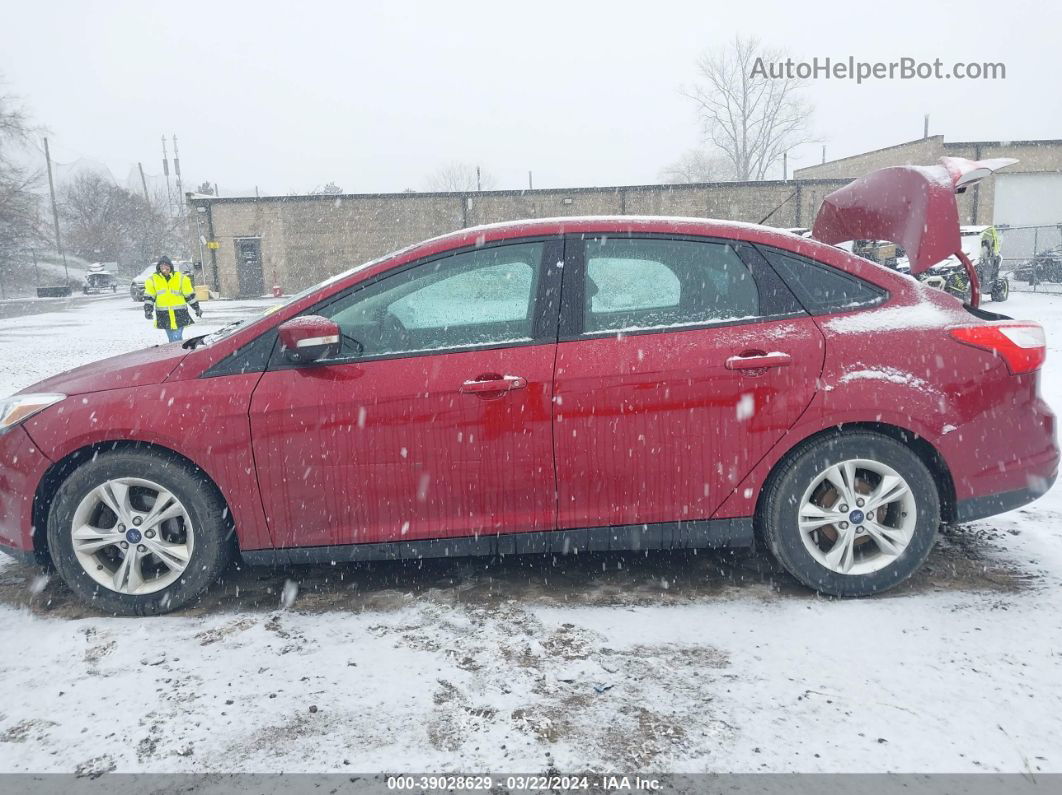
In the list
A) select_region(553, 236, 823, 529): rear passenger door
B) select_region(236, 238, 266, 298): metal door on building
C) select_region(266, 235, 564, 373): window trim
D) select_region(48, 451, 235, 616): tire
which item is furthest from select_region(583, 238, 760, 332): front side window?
select_region(236, 238, 266, 298): metal door on building

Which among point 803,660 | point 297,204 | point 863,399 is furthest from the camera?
point 297,204

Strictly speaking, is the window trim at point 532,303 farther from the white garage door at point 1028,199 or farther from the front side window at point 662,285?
the white garage door at point 1028,199

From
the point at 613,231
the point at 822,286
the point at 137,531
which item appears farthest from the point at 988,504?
the point at 137,531

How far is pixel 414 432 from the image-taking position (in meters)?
3.02

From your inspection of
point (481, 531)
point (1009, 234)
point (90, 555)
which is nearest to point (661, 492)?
point (481, 531)

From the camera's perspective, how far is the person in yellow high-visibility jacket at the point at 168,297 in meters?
10.7

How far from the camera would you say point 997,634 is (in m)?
2.81

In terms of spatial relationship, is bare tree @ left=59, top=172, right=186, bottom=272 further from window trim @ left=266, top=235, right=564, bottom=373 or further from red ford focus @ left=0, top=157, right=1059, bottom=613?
window trim @ left=266, top=235, right=564, bottom=373

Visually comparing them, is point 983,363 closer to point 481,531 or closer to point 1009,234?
point 481,531

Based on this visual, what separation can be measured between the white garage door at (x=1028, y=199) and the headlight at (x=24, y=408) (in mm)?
39869

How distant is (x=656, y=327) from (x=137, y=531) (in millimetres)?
2343

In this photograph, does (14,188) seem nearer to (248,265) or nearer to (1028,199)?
(248,265)

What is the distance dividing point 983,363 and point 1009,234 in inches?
1533

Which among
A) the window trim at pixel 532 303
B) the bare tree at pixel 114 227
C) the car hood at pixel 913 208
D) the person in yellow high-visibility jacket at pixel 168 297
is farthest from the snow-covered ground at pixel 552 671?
the bare tree at pixel 114 227
